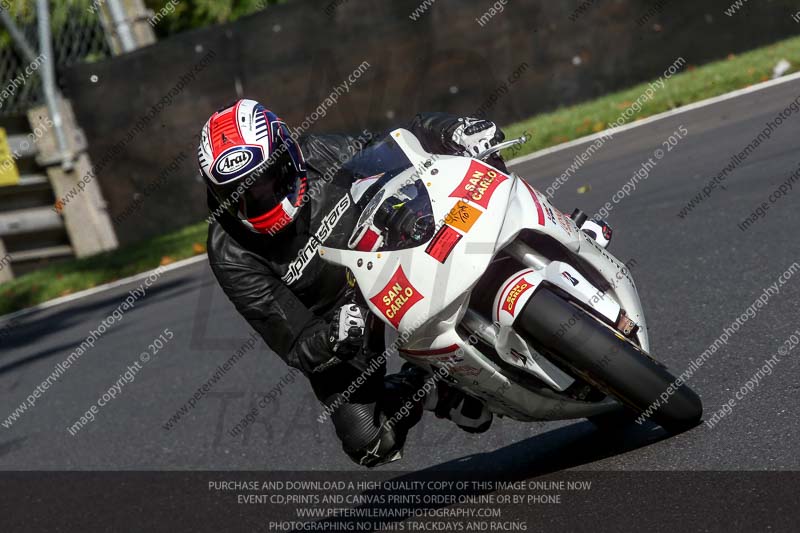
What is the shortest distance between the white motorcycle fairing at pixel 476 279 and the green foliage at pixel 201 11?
2211 cm

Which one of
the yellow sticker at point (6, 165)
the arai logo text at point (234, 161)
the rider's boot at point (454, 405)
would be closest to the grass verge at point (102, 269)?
the yellow sticker at point (6, 165)

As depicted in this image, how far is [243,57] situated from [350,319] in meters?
10.4

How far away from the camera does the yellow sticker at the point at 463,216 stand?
4.05 m

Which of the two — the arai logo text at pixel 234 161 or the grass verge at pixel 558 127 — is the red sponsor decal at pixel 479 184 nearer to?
the arai logo text at pixel 234 161

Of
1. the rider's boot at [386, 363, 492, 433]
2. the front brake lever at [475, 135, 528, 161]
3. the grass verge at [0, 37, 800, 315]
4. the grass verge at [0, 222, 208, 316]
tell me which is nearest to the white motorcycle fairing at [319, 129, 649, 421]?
the front brake lever at [475, 135, 528, 161]

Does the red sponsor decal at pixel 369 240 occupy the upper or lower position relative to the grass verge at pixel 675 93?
upper

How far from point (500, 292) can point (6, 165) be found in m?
11.6

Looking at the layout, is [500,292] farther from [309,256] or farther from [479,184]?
[309,256]

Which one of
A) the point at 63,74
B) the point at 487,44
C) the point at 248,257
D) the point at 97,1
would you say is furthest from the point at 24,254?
the point at 248,257

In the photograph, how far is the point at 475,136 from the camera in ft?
15.0

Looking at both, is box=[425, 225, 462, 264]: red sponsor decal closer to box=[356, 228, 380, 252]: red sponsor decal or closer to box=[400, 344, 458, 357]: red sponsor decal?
box=[356, 228, 380, 252]: red sponsor decal

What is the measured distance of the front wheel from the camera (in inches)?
159

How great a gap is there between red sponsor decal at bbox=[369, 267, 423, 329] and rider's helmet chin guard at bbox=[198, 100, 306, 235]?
0.66 m

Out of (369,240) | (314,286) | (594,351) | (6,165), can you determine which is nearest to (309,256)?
(314,286)
